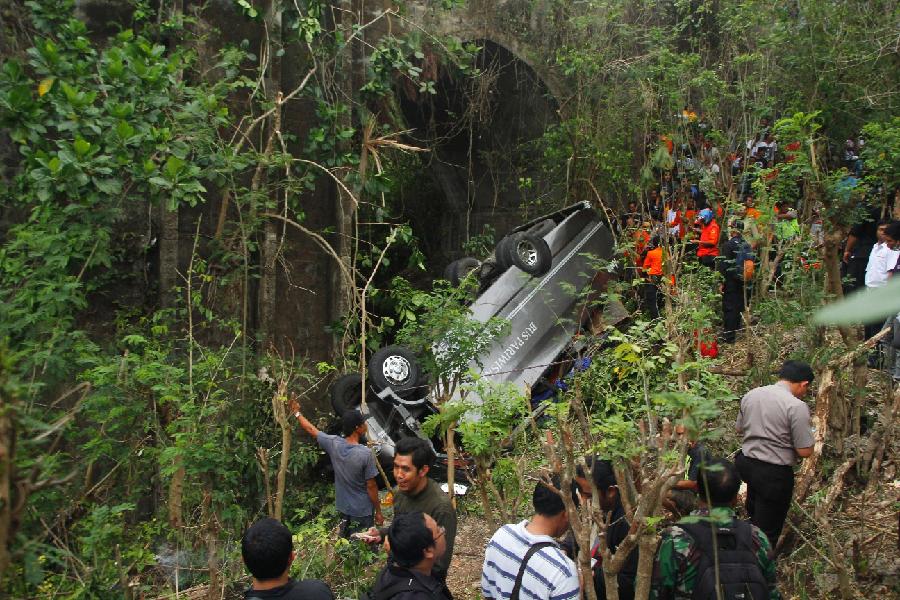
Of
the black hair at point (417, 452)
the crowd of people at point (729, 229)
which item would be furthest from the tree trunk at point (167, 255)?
the black hair at point (417, 452)

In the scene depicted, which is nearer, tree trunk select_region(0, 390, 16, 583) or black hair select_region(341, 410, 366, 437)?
tree trunk select_region(0, 390, 16, 583)

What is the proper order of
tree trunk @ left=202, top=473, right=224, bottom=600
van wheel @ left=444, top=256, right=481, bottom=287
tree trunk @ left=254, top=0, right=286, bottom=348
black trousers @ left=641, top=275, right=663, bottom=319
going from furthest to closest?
black trousers @ left=641, top=275, right=663, bottom=319, van wheel @ left=444, top=256, right=481, bottom=287, tree trunk @ left=254, top=0, right=286, bottom=348, tree trunk @ left=202, top=473, right=224, bottom=600

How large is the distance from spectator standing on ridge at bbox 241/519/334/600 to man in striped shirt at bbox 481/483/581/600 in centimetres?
72

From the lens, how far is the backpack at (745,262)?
9070mm

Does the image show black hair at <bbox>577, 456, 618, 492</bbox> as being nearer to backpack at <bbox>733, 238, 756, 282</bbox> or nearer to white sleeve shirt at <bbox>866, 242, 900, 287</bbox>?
white sleeve shirt at <bbox>866, 242, 900, 287</bbox>

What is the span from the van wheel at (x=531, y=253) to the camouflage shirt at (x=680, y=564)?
6039 millimetres

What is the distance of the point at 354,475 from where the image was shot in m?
6.07

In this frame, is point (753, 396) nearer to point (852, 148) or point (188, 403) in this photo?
point (188, 403)

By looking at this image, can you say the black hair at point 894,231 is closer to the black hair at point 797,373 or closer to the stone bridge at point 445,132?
the black hair at point 797,373

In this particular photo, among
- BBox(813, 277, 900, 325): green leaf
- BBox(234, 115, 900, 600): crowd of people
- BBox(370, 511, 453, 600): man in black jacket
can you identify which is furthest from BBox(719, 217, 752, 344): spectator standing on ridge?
BBox(813, 277, 900, 325): green leaf

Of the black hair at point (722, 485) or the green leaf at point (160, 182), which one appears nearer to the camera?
the black hair at point (722, 485)

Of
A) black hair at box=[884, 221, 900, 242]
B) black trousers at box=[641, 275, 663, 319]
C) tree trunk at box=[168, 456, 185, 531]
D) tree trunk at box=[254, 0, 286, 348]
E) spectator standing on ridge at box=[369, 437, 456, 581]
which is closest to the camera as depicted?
spectator standing on ridge at box=[369, 437, 456, 581]

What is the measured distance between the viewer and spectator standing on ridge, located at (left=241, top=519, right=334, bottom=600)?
3.22 metres

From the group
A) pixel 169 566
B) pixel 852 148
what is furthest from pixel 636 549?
pixel 852 148
